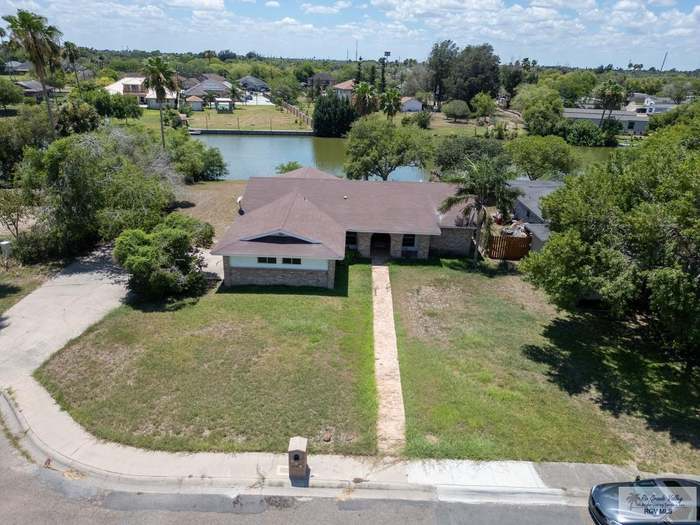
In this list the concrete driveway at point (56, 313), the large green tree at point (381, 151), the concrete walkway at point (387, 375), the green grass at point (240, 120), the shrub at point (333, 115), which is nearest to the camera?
the concrete walkway at point (387, 375)

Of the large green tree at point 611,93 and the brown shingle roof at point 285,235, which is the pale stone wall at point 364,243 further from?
A: the large green tree at point 611,93

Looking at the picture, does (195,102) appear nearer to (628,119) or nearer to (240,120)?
(240,120)

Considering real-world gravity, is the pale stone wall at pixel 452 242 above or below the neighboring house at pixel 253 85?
below

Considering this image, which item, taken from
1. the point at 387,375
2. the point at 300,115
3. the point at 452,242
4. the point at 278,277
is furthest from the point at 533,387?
the point at 300,115

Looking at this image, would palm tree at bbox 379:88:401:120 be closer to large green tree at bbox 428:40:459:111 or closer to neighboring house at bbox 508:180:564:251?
neighboring house at bbox 508:180:564:251

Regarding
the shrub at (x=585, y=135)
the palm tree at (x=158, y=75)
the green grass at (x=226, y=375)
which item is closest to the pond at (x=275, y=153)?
the palm tree at (x=158, y=75)

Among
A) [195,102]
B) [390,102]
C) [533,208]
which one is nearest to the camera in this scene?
[533,208]
